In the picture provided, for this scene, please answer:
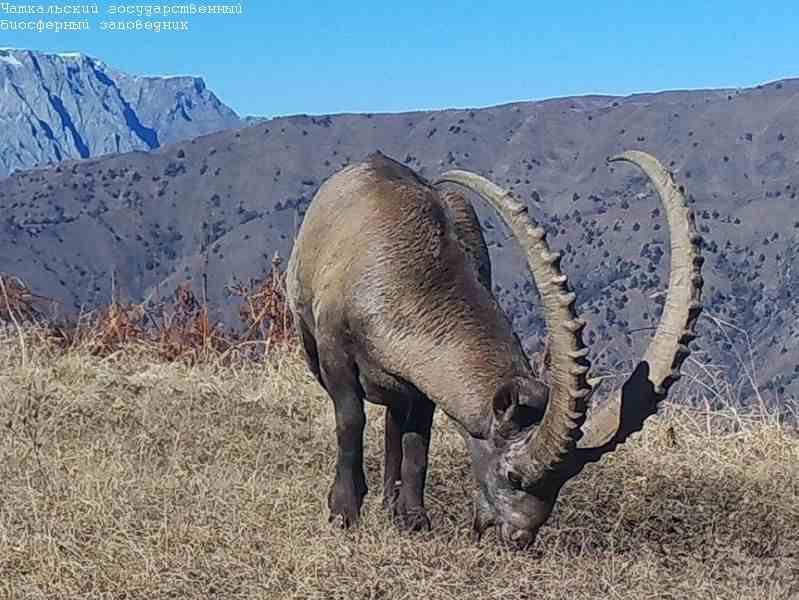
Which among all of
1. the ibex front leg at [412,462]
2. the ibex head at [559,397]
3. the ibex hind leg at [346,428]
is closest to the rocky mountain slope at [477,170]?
the ibex front leg at [412,462]

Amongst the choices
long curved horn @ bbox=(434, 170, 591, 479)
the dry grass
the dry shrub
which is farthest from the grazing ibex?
the dry shrub

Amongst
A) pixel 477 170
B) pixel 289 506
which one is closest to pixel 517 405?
pixel 289 506

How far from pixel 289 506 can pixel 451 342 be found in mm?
1540

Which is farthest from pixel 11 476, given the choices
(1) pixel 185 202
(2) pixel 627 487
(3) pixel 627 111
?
(3) pixel 627 111

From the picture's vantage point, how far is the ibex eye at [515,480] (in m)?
5.92

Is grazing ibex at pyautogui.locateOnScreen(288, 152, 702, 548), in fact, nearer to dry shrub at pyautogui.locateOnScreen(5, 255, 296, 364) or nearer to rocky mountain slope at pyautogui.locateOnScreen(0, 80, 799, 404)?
dry shrub at pyautogui.locateOnScreen(5, 255, 296, 364)

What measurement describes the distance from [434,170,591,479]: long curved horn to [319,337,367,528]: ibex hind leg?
1448 mm

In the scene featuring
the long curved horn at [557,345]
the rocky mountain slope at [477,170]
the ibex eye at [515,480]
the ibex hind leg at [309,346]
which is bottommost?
the rocky mountain slope at [477,170]

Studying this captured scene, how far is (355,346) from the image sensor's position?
22.1 feet

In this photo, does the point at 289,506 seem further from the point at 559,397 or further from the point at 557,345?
the point at 557,345

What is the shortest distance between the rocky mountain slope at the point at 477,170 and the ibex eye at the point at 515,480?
89.9 m

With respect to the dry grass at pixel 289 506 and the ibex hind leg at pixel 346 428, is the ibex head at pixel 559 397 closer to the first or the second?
the dry grass at pixel 289 506

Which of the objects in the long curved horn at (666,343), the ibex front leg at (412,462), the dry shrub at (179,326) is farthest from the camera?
the dry shrub at (179,326)

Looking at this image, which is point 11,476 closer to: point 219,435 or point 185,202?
point 219,435
